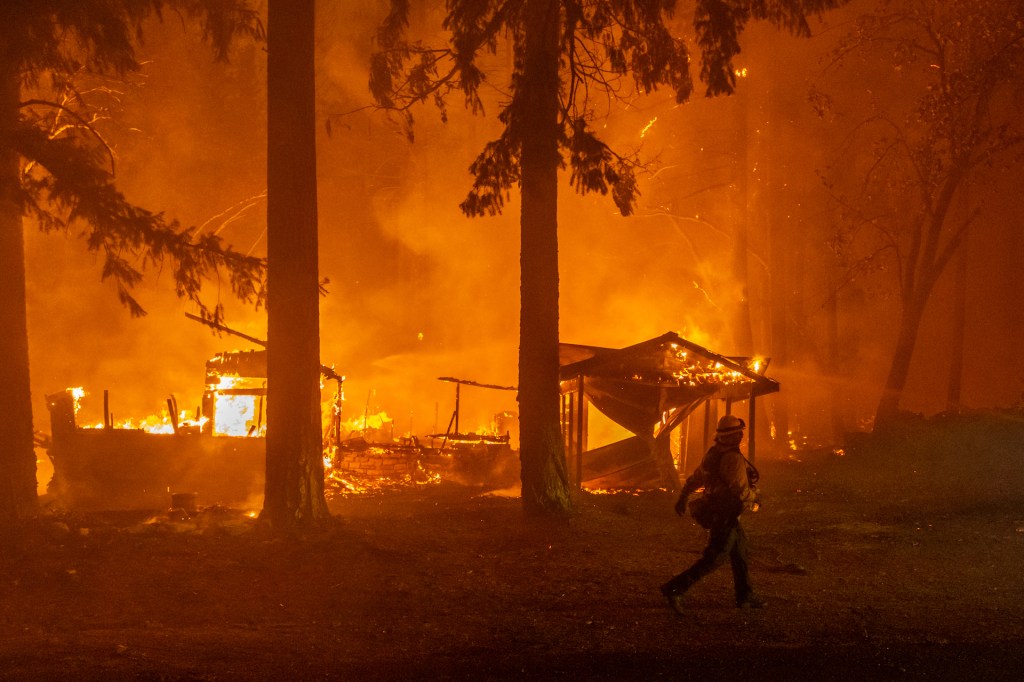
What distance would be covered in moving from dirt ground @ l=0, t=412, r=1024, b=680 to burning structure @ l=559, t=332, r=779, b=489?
2.94 meters

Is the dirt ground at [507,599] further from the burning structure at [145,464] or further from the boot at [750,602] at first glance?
the burning structure at [145,464]

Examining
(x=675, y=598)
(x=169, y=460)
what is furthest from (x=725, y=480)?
(x=169, y=460)

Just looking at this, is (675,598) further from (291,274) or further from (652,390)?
(652,390)

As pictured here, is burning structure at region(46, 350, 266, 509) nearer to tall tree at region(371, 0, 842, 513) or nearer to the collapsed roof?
the collapsed roof

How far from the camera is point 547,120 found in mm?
12422

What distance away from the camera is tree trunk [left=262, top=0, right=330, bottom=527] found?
12.0 metres

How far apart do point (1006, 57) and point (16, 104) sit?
68.6 feet

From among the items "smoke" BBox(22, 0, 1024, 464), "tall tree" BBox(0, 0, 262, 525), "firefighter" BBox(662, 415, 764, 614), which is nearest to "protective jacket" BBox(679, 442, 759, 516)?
"firefighter" BBox(662, 415, 764, 614)

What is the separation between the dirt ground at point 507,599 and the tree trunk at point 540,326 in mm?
612

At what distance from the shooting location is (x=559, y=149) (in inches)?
505

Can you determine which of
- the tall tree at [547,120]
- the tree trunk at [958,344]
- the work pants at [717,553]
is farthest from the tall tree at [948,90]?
the work pants at [717,553]

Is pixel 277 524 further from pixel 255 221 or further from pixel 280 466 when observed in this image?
pixel 255 221

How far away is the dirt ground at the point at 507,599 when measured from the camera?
709 cm

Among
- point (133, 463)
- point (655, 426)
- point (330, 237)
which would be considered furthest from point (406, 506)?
point (330, 237)
